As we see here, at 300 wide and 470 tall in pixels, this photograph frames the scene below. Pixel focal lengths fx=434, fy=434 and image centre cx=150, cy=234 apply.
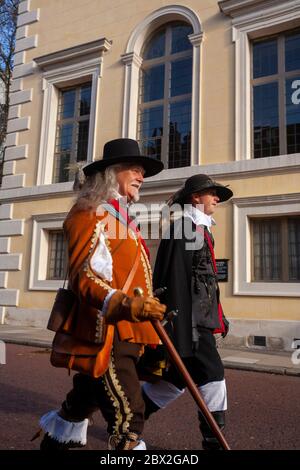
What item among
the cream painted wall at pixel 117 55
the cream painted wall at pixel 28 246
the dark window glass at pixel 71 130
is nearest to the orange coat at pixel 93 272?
the cream painted wall at pixel 117 55

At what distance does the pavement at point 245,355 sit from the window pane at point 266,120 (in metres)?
4.91

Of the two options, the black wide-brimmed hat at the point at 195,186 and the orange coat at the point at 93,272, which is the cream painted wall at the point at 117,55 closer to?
the black wide-brimmed hat at the point at 195,186

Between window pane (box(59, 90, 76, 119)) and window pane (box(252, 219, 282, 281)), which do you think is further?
window pane (box(59, 90, 76, 119))

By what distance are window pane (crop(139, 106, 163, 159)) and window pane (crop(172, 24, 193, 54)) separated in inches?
72.2

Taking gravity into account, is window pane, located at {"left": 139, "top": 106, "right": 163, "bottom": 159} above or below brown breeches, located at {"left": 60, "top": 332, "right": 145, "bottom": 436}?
above

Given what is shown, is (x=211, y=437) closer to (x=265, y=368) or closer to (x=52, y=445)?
(x=52, y=445)

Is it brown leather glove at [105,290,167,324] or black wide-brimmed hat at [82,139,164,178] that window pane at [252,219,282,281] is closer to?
black wide-brimmed hat at [82,139,164,178]

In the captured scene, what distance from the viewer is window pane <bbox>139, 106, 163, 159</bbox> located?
12852 millimetres

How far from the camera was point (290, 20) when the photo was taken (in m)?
10.7

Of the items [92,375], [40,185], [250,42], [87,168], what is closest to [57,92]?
[40,185]

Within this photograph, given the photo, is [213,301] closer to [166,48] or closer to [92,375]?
[92,375]

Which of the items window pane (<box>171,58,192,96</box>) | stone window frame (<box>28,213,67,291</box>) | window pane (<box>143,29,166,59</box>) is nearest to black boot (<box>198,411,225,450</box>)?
stone window frame (<box>28,213,67,291</box>)

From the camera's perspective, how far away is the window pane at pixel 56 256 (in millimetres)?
13586
